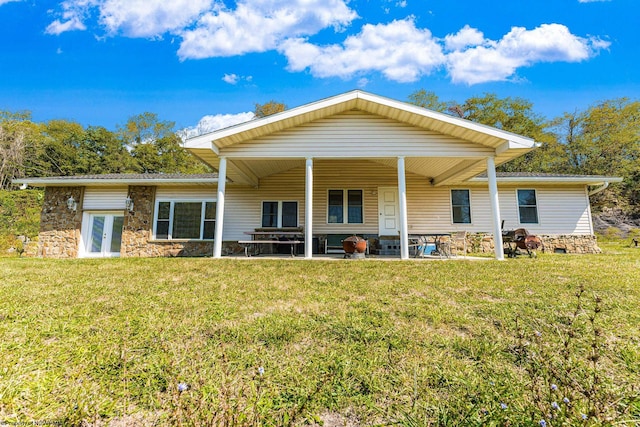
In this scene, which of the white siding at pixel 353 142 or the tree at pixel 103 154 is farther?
the tree at pixel 103 154

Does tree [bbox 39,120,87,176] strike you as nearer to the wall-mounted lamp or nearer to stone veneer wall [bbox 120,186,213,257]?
the wall-mounted lamp

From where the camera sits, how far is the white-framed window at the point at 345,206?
11.0 metres

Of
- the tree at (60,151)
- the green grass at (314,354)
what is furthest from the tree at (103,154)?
the green grass at (314,354)

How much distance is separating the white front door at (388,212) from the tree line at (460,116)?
1474 centimetres

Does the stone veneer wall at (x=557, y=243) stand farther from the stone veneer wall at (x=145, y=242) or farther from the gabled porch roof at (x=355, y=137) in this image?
the stone veneer wall at (x=145, y=242)

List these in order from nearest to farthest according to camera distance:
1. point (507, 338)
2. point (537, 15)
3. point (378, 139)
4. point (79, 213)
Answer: point (507, 338) → point (378, 139) → point (79, 213) → point (537, 15)

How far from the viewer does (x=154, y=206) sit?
11070mm

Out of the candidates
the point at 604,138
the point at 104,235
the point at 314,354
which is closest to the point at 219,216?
the point at 314,354

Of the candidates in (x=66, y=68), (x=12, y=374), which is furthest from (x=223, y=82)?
(x=12, y=374)

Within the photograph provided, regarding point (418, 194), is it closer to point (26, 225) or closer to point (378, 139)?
point (378, 139)

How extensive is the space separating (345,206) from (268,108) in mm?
18196

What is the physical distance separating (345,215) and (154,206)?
24.7 ft

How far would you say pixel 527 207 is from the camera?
1107 cm

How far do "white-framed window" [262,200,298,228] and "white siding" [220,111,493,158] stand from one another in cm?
351
